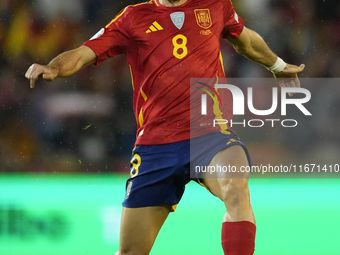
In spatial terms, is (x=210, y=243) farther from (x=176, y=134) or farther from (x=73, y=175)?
(x=73, y=175)

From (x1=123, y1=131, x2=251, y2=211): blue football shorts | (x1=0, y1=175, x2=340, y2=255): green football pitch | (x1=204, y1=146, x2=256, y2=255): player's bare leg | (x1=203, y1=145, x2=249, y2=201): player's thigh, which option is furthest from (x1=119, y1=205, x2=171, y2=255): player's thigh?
(x1=0, y1=175, x2=340, y2=255): green football pitch

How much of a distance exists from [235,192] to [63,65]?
1.14 meters

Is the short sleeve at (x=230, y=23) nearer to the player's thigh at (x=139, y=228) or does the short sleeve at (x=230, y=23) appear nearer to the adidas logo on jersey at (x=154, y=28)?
the adidas logo on jersey at (x=154, y=28)

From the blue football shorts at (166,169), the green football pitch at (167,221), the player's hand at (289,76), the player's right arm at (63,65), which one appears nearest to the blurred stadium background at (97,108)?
the green football pitch at (167,221)

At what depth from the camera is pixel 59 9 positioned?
26.3 ft

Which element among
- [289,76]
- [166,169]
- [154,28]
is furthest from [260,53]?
[166,169]

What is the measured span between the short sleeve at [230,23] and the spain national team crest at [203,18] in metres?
0.17

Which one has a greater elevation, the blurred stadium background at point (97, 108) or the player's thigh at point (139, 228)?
the blurred stadium background at point (97, 108)

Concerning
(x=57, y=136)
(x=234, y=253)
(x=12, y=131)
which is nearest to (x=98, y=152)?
(x=57, y=136)

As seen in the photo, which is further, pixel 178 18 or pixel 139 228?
pixel 178 18

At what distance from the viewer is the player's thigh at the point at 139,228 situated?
8.34 ft

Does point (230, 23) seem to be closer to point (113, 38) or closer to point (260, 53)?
point (260, 53)

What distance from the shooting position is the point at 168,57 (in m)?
2.66

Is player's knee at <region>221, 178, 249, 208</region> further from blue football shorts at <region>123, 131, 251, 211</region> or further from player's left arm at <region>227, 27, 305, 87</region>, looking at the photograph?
player's left arm at <region>227, 27, 305, 87</region>
